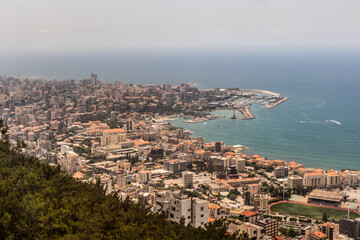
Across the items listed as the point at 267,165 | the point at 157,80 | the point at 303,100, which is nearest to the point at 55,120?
the point at 267,165

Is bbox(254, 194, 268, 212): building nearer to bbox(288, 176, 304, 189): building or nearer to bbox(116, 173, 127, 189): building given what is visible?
bbox(288, 176, 304, 189): building

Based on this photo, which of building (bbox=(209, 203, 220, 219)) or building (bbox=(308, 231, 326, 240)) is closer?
building (bbox=(308, 231, 326, 240))

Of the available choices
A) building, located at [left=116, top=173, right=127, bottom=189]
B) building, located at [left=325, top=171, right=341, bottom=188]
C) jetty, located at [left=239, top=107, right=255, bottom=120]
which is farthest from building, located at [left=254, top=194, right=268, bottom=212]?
jetty, located at [left=239, top=107, right=255, bottom=120]

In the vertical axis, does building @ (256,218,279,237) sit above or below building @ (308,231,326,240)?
above

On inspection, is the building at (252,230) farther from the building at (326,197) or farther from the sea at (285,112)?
the sea at (285,112)

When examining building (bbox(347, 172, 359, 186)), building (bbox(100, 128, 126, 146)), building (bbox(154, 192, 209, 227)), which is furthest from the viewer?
building (bbox(100, 128, 126, 146))

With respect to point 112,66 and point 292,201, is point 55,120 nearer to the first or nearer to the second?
point 292,201

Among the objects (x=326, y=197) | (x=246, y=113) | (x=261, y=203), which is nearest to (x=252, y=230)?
(x=261, y=203)

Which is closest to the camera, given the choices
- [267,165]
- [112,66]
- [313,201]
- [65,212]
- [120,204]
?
[65,212]
